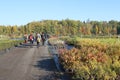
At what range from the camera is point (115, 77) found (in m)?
11.8

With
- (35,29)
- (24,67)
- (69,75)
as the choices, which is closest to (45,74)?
(69,75)

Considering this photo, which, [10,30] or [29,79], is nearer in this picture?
[29,79]

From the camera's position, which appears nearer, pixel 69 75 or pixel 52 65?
pixel 69 75

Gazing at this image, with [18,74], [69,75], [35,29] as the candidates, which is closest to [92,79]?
[69,75]

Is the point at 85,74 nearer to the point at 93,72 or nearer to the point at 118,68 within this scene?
the point at 93,72

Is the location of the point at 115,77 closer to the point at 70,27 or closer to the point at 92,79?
the point at 92,79

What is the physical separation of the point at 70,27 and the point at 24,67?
138 m

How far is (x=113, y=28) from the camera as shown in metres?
151

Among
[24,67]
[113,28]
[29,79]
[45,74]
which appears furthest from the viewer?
[113,28]

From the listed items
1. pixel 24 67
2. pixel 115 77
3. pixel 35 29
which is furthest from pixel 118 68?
pixel 35 29

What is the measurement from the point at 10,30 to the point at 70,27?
88.3 feet

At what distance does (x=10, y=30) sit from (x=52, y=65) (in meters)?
138

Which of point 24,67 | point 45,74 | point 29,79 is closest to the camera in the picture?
point 29,79

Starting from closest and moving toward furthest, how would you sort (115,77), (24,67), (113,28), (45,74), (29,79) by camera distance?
(115,77), (29,79), (45,74), (24,67), (113,28)
